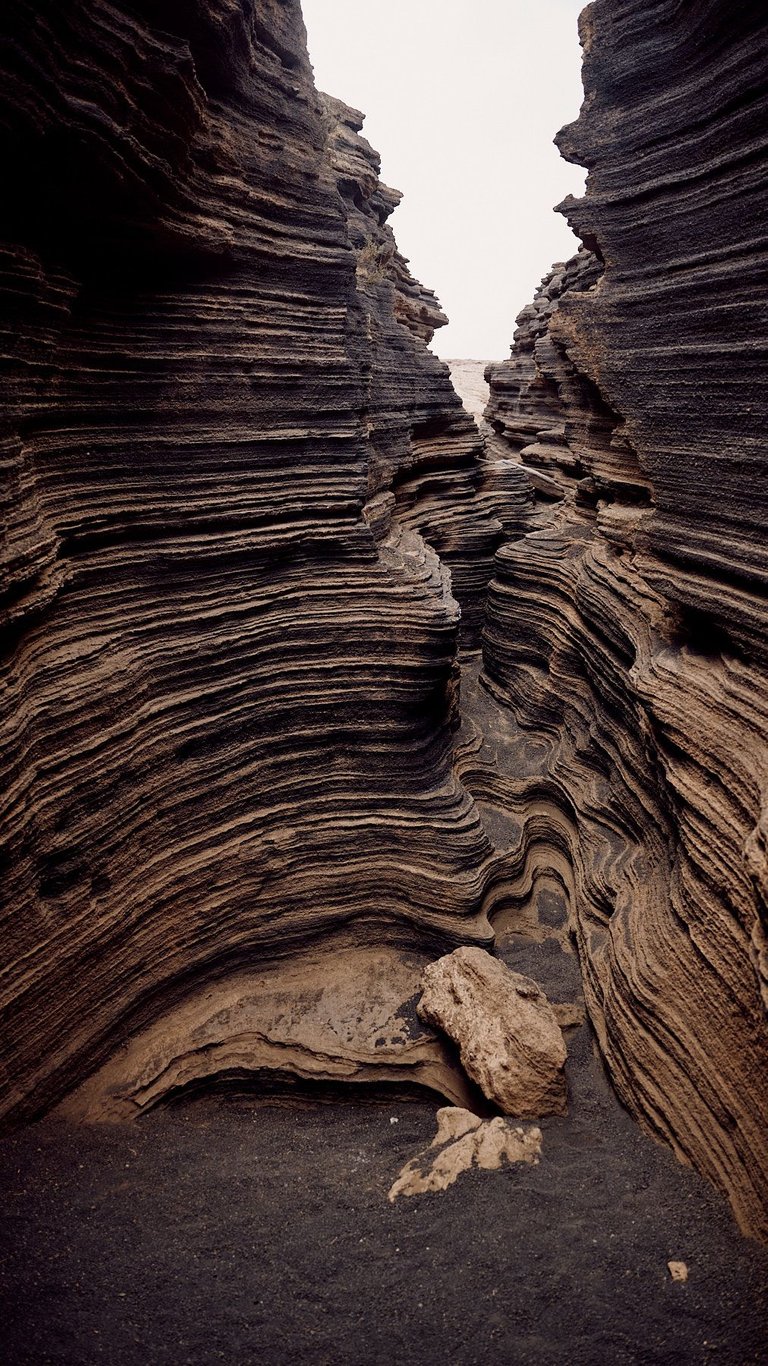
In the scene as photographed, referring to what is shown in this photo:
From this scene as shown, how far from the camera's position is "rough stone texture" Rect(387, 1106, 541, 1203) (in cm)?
601

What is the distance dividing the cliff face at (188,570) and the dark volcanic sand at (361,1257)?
137 centimetres

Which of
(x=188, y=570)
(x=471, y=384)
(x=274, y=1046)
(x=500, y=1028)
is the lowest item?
(x=274, y=1046)

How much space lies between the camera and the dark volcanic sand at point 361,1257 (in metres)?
4.62

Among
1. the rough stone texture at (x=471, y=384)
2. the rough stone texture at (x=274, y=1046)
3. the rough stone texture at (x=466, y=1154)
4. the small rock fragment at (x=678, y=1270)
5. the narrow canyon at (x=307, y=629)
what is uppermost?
the rough stone texture at (x=471, y=384)

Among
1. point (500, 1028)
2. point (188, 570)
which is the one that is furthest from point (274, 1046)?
point (188, 570)

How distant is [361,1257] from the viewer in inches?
211

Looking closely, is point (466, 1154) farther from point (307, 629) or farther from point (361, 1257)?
point (307, 629)

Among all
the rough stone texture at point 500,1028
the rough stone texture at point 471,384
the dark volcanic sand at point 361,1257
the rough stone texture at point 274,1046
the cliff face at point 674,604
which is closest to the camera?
the dark volcanic sand at point 361,1257

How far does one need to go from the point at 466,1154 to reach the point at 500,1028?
135cm

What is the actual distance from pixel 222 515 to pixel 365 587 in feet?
7.26

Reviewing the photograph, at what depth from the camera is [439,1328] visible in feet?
15.5

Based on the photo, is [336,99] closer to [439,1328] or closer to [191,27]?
[191,27]

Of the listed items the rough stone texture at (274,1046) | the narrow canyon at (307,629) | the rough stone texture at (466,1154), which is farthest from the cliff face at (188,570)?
the rough stone texture at (466,1154)

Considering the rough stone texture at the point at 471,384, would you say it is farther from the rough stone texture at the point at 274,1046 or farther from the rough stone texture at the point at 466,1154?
the rough stone texture at the point at 466,1154
